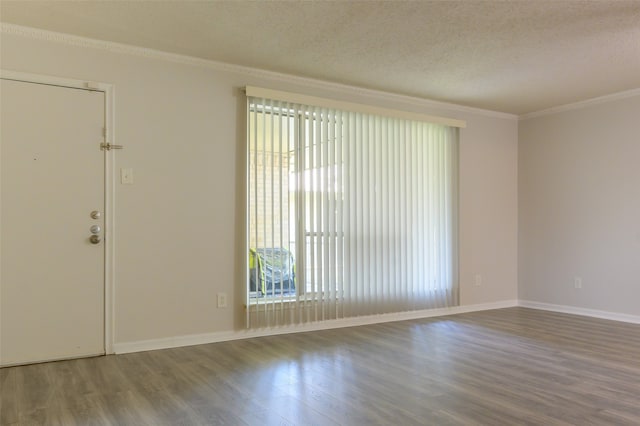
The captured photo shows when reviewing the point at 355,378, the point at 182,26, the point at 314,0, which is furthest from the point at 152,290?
the point at 314,0

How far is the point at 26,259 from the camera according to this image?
316 centimetres

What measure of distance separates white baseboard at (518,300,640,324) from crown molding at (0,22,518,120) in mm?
2362

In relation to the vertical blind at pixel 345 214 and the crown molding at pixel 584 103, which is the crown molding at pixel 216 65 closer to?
the vertical blind at pixel 345 214

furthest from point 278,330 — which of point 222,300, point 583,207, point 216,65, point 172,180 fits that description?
point 583,207

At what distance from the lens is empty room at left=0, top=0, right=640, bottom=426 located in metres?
2.75

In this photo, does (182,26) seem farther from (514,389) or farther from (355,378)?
(514,389)

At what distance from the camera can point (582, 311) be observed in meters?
5.08

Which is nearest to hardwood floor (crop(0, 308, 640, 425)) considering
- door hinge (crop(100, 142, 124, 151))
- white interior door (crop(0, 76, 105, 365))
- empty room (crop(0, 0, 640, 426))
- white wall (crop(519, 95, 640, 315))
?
empty room (crop(0, 0, 640, 426))

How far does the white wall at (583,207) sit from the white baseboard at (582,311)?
0.04 meters

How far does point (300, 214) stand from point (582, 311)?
10.9ft

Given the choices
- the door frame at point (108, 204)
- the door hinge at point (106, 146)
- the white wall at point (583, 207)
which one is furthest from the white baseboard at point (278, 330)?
the door hinge at point (106, 146)

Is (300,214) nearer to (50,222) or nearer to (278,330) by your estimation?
(278,330)

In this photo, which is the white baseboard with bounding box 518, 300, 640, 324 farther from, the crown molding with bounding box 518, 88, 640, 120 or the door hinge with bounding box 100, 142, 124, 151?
the door hinge with bounding box 100, 142, 124, 151

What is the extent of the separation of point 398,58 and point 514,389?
8.31 ft
